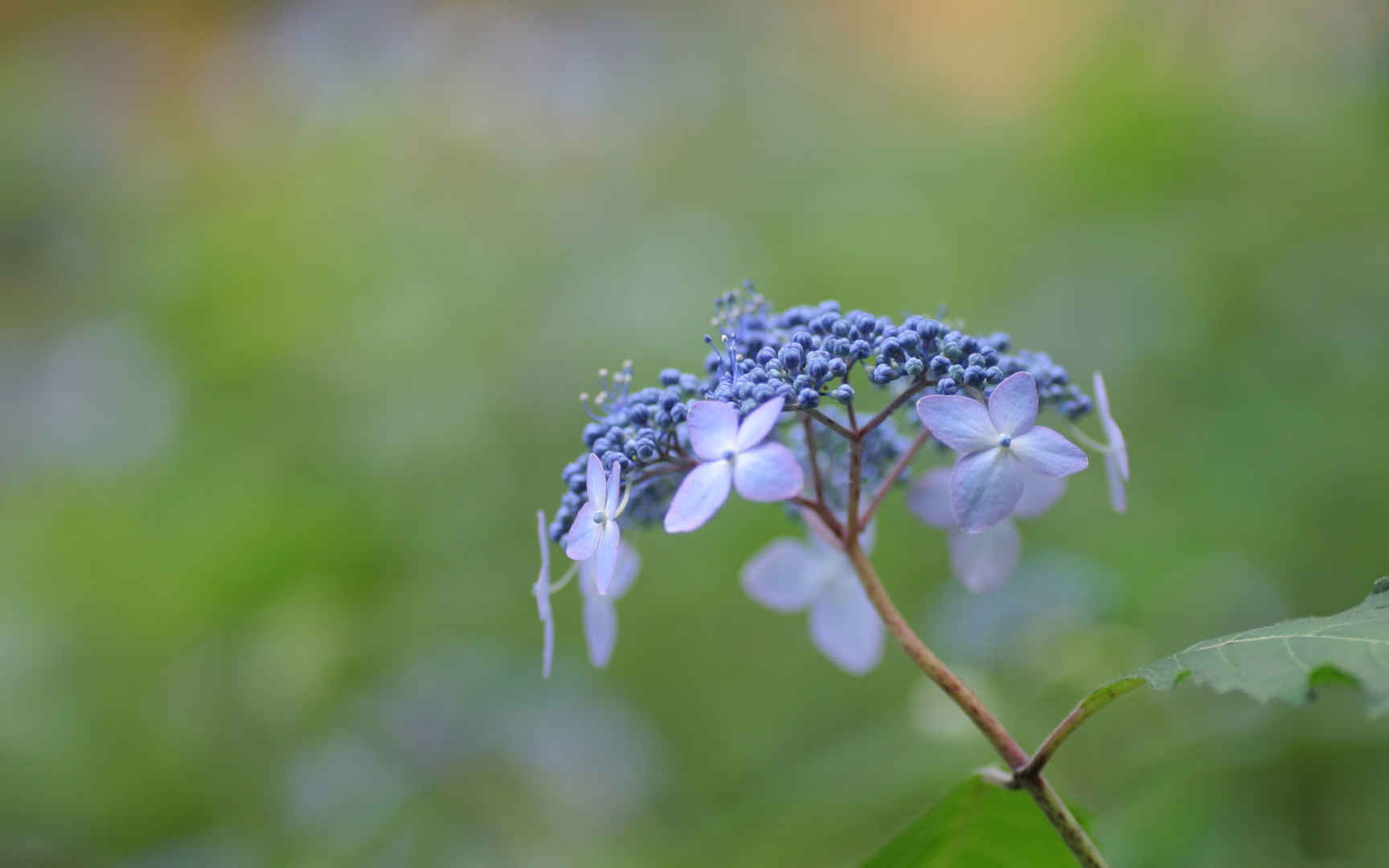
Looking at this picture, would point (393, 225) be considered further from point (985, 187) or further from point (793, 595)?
point (793, 595)

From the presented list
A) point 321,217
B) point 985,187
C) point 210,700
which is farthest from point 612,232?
point 210,700

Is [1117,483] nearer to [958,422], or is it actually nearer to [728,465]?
[958,422]

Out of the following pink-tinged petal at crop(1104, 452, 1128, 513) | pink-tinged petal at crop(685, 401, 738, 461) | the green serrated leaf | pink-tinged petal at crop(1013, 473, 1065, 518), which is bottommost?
the green serrated leaf

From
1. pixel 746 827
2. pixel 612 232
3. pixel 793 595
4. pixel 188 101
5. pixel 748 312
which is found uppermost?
pixel 188 101

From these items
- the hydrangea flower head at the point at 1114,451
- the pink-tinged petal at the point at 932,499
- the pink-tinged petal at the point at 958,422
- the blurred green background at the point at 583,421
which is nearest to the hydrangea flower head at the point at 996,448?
the pink-tinged petal at the point at 958,422

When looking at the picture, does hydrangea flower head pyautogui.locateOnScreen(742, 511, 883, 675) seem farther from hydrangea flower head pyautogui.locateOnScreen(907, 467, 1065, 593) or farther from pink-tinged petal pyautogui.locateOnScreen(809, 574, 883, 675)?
hydrangea flower head pyautogui.locateOnScreen(907, 467, 1065, 593)

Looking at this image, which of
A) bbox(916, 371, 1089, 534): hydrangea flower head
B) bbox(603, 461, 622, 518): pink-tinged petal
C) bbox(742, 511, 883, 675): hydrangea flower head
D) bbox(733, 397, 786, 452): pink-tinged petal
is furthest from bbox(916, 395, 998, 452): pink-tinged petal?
bbox(742, 511, 883, 675): hydrangea flower head
